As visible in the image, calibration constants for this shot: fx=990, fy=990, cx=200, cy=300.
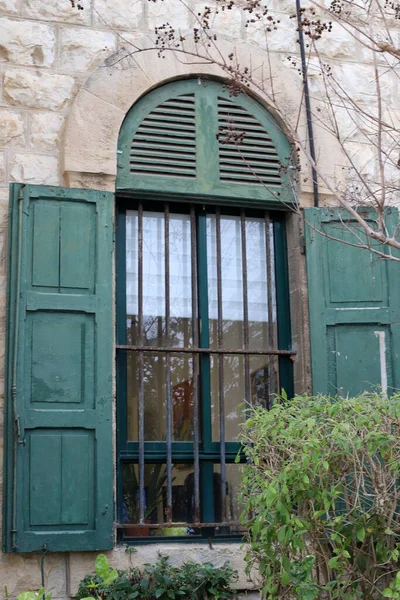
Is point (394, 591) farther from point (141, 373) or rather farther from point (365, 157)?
point (365, 157)

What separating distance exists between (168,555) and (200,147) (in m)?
2.59

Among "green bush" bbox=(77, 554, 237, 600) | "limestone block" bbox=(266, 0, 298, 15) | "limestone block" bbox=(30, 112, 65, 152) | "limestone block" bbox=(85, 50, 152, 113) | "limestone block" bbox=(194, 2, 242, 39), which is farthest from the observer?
"limestone block" bbox=(266, 0, 298, 15)

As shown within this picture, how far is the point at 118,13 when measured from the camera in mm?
6543

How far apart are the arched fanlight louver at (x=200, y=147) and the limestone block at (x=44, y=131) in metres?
0.42

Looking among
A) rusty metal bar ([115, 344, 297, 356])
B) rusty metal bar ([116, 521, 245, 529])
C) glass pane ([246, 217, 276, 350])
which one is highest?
glass pane ([246, 217, 276, 350])

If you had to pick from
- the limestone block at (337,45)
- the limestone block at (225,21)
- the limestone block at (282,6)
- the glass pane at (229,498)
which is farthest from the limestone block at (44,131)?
the glass pane at (229,498)

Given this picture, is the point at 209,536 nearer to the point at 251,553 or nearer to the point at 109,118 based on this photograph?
the point at 251,553

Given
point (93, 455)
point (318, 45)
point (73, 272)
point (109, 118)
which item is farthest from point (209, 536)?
point (318, 45)

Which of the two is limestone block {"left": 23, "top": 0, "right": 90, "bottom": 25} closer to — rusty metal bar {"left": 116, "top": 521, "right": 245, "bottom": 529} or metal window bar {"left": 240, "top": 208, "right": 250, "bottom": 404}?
metal window bar {"left": 240, "top": 208, "right": 250, "bottom": 404}

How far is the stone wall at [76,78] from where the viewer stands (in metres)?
6.13

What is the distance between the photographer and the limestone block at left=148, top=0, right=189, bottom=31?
6.61 meters

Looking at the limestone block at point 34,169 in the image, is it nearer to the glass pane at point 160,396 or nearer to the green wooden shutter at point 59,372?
the green wooden shutter at point 59,372

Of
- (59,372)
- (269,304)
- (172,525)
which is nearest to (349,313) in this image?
(269,304)

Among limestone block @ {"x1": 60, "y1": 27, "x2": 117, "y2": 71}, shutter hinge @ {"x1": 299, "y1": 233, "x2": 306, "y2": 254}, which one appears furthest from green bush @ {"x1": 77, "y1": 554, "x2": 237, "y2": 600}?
limestone block @ {"x1": 60, "y1": 27, "x2": 117, "y2": 71}
